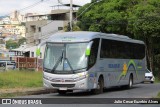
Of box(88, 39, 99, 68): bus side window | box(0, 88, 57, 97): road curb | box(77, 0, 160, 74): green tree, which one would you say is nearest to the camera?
box(0, 88, 57, 97): road curb

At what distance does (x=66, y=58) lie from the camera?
2120cm

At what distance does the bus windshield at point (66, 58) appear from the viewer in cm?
2103

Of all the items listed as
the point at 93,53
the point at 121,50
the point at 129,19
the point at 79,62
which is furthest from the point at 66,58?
the point at 129,19

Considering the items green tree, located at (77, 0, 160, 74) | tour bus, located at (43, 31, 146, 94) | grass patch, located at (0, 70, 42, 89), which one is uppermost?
green tree, located at (77, 0, 160, 74)

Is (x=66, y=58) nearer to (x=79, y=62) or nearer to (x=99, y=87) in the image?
(x=79, y=62)

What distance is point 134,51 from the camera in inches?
1132

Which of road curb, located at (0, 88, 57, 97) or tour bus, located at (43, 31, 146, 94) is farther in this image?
tour bus, located at (43, 31, 146, 94)

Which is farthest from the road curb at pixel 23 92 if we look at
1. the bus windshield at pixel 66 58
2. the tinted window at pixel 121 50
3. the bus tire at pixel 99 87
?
the tinted window at pixel 121 50

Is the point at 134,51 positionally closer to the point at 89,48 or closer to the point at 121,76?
the point at 121,76

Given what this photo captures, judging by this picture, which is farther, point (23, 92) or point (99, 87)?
point (99, 87)

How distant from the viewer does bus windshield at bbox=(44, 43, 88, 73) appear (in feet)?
69.0

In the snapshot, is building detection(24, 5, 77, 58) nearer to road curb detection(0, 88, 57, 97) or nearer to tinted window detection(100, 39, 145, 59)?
tinted window detection(100, 39, 145, 59)

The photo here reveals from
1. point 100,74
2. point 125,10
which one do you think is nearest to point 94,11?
point 125,10

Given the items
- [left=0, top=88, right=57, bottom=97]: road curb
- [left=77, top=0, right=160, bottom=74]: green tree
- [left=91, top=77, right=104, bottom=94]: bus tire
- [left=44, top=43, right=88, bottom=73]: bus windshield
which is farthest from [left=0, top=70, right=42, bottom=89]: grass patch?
[left=77, top=0, right=160, bottom=74]: green tree
